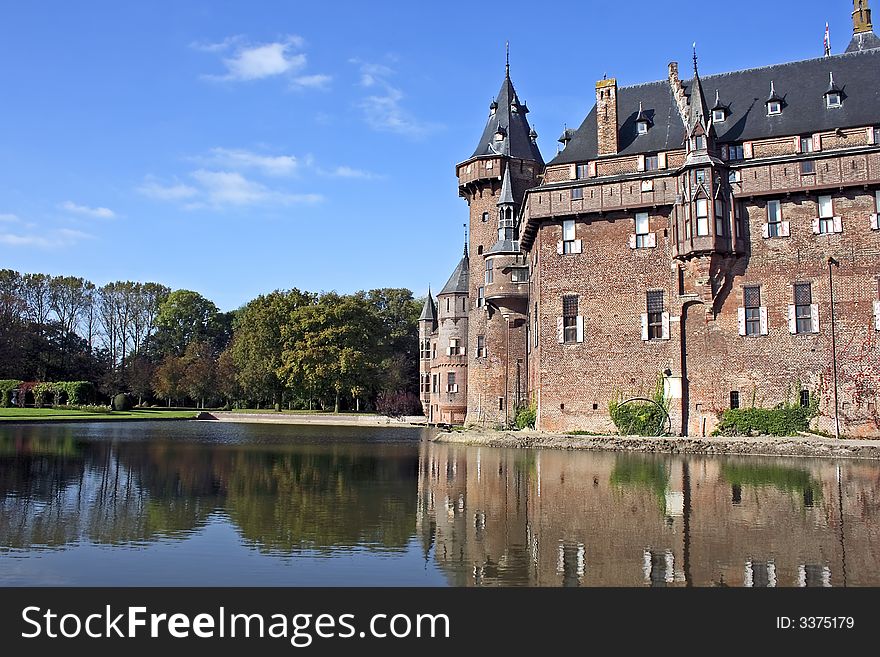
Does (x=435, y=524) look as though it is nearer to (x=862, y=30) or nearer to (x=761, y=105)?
(x=761, y=105)

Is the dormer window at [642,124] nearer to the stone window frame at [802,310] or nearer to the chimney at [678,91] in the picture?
the chimney at [678,91]

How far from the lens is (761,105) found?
35656mm

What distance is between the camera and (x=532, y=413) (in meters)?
39.0

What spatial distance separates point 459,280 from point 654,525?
4640 cm

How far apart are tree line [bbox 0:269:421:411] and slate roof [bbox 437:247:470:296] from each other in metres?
16.9

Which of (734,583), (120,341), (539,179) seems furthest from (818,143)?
(120,341)

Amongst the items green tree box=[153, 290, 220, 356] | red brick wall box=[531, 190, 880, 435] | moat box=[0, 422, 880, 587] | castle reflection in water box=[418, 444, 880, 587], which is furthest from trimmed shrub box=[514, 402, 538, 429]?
green tree box=[153, 290, 220, 356]

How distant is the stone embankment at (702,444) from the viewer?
27.9m

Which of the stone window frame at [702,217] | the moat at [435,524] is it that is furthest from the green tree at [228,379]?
the stone window frame at [702,217]
